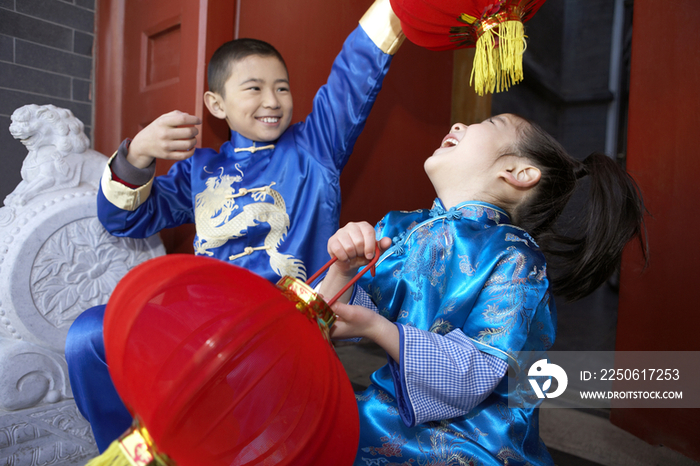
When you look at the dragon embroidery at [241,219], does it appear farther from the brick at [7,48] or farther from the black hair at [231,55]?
the brick at [7,48]

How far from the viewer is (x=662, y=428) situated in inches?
53.4

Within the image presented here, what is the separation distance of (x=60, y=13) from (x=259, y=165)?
126cm

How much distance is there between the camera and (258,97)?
4.00 ft

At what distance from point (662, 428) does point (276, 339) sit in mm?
1461

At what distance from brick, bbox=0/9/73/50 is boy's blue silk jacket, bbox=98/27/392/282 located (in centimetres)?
100

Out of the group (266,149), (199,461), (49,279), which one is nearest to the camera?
(199,461)

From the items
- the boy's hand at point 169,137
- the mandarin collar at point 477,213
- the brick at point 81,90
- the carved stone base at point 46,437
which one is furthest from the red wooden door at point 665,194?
the brick at point 81,90

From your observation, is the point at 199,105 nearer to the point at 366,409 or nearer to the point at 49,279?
the point at 49,279

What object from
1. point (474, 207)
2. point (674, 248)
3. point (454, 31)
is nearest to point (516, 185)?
point (474, 207)

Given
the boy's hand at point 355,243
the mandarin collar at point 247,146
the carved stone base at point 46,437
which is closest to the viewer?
the boy's hand at point 355,243

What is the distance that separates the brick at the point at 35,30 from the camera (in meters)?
1.68

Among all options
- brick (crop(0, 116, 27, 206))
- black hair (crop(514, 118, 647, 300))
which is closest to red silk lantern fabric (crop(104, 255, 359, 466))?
black hair (crop(514, 118, 647, 300))

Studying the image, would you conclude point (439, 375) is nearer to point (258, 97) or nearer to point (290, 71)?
point (258, 97)

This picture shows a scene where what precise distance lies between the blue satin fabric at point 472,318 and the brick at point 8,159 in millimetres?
1700
